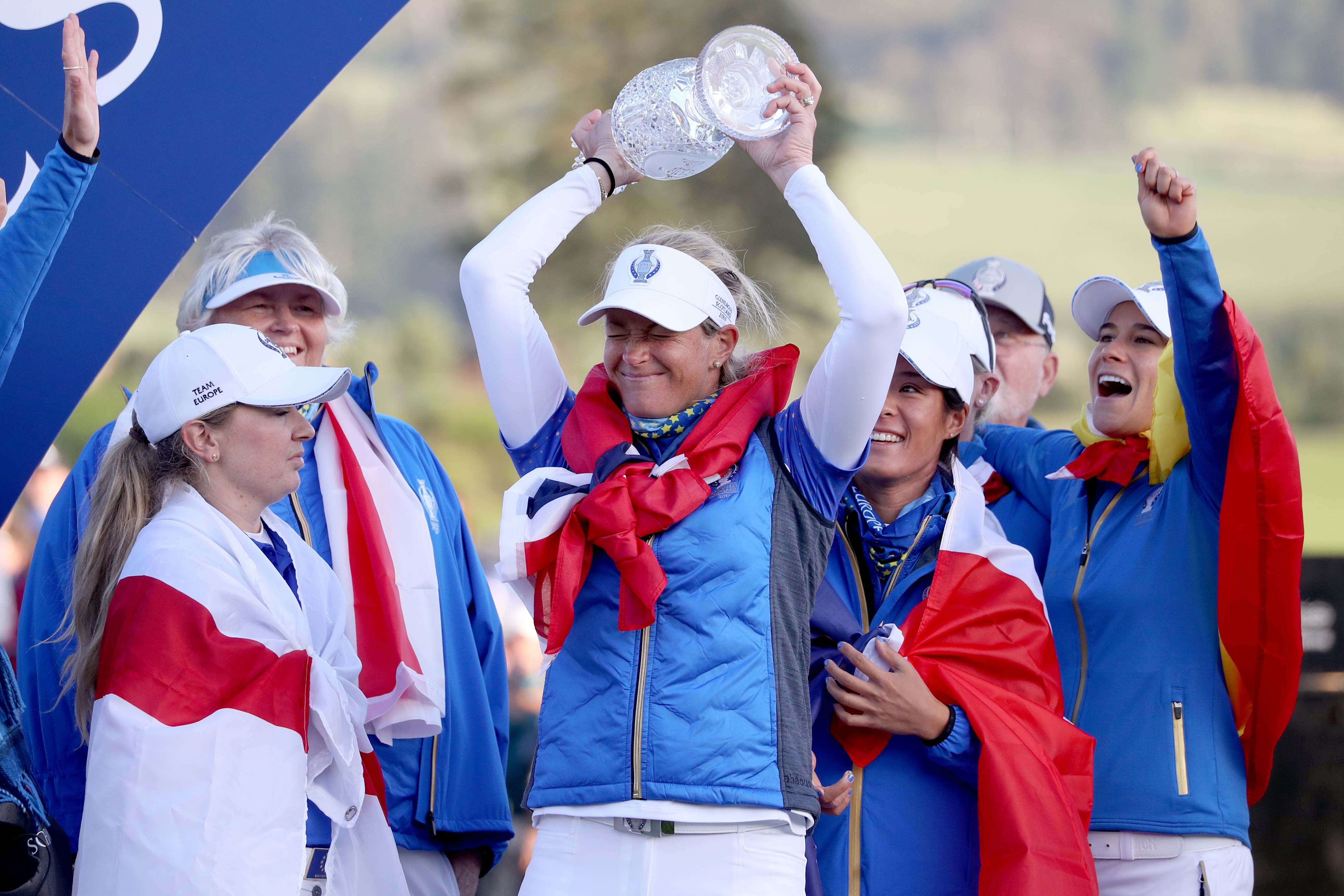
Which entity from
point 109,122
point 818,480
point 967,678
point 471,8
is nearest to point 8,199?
point 109,122

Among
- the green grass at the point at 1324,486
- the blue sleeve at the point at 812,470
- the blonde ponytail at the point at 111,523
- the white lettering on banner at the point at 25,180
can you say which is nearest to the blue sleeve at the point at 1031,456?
the blue sleeve at the point at 812,470

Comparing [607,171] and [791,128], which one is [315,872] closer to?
[607,171]

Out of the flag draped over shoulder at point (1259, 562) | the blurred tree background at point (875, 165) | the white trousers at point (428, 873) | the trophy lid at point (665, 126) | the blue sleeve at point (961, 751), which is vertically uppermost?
the blurred tree background at point (875, 165)

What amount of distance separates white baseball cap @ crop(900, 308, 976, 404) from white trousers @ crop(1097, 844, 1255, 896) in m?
0.99

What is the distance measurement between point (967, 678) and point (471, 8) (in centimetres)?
979

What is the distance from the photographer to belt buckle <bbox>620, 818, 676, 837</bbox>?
75.5 inches

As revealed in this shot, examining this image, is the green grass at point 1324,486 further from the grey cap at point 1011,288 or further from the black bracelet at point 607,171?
the black bracelet at point 607,171

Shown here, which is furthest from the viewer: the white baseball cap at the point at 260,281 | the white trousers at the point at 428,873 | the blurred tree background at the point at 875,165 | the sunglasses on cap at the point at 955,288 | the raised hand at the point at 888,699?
the blurred tree background at the point at 875,165

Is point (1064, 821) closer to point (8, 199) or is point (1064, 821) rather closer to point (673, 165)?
point (673, 165)

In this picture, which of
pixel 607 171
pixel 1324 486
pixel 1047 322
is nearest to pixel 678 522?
pixel 607 171

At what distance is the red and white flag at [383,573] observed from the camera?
8.18ft

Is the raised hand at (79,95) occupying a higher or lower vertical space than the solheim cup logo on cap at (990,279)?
lower

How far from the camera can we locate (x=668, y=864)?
1906 mm

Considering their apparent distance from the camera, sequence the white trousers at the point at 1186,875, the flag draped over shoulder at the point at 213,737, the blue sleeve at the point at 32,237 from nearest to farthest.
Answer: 1. the flag draped over shoulder at the point at 213,737
2. the blue sleeve at the point at 32,237
3. the white trousers at the point at 1186,875
